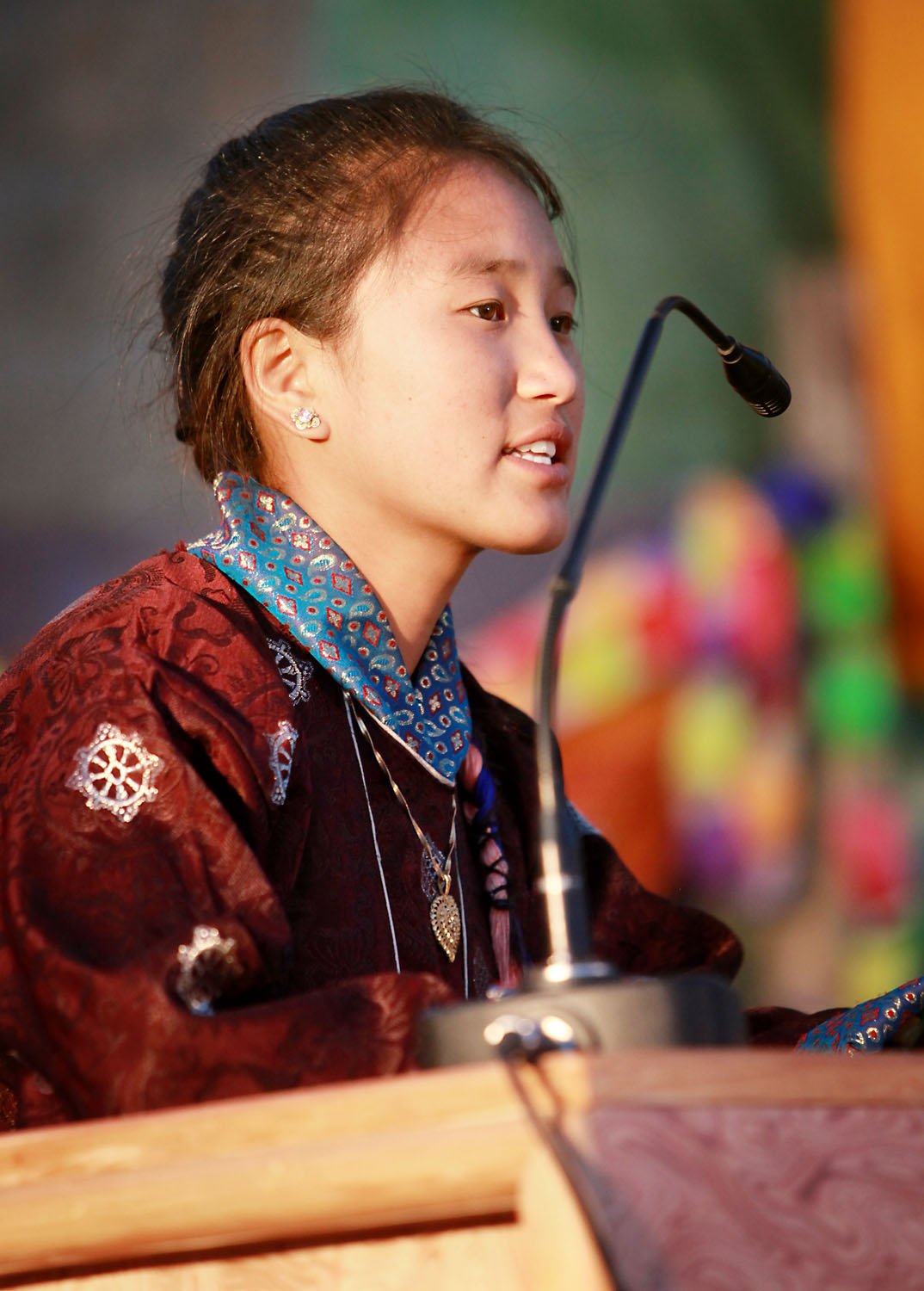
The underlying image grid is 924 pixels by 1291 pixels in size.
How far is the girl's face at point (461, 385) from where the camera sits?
1.37 m

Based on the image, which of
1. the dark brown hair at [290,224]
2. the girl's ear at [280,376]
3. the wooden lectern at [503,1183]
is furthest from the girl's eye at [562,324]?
the wooden lectern at [503,1183]

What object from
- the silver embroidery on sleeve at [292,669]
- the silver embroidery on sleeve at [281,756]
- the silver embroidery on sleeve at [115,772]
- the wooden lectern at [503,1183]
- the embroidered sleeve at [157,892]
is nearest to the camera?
the wooden lectern at [503,1183]

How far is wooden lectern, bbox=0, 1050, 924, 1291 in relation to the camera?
0.68m

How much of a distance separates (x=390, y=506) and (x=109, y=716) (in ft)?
1.31

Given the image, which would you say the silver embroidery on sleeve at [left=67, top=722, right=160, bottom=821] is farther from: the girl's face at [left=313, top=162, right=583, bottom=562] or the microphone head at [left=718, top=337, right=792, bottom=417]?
the microphone head at [left=718, top=337, right=792, bottom=417]

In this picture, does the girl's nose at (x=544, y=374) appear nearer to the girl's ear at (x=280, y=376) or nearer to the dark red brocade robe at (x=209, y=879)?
the girl's ear at (x=280, y=376)

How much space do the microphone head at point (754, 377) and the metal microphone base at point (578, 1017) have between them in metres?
0.63

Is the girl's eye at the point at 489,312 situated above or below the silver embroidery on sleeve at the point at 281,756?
above

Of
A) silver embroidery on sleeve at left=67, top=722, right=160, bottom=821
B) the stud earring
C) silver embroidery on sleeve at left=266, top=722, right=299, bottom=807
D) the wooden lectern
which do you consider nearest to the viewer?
the wooden lectern

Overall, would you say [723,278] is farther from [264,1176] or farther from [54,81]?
[264,1176]

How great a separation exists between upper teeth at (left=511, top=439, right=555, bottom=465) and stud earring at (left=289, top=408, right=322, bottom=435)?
0.21 meters

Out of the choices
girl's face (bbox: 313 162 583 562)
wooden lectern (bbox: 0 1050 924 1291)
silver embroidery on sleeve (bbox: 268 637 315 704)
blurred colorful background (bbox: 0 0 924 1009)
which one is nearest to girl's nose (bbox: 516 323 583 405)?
girl's face (bbox: 313 162 583 562)

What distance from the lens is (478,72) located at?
320 centimetres

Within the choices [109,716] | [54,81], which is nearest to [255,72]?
[54,81]
